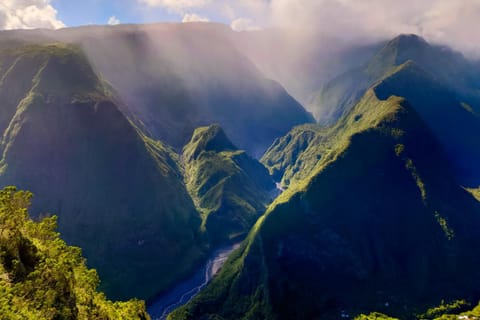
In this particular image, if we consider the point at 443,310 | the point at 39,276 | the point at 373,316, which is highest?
the point at 39,276

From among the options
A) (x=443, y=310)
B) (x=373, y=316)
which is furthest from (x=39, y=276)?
(x=443, y=310)

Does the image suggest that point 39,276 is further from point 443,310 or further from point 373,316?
point 443,310

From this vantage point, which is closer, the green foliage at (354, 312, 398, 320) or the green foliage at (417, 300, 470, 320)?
the green foliage at (354, 312, 398, 320)

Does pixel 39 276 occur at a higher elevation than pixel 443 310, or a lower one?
higher

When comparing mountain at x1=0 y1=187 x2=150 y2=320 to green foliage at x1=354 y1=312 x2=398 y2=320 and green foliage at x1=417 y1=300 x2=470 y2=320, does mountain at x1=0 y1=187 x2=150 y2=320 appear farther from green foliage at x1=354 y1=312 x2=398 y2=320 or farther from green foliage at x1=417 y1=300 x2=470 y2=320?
green foliage at x1=417 y1=300 x2=470 y2=320

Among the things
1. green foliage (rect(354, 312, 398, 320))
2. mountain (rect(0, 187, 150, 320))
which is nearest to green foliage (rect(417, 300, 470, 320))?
green foliage (rect(354, 312, 398, 320))

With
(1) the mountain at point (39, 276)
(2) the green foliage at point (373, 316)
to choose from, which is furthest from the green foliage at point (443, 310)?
(1) the mountain at point (39, 276)

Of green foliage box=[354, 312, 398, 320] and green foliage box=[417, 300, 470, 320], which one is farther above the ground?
green foliage box=[354, 312, 398, 320]

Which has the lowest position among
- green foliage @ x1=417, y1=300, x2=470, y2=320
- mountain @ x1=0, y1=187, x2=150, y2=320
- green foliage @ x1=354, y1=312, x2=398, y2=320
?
green foliage @ x1=417, y1=300, x2=470, y2=320

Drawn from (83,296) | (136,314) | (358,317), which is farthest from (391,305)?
(83,296)

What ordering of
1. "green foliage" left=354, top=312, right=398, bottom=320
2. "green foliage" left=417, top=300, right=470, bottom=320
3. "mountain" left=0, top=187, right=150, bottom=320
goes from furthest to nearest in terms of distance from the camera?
"green foliage" left=417, top=300, right=470, bottom=320, "green foliage" left=354, top=312, right=398, bottom=320, "mountain" left=0, top=187, right=150, bottom=320
